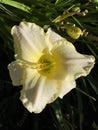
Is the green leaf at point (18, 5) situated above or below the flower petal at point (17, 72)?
above

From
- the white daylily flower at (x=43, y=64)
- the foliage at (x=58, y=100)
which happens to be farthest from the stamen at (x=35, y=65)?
the foliage at (x=58, y=100)

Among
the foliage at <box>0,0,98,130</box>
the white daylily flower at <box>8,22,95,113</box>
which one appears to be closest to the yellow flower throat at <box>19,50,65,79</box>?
the white daylily flower at <box>8,22,95,113</box>

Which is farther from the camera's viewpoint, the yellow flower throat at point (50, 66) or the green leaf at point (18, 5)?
the green leaf at point (18, 5)

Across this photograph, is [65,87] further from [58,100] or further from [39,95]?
[58,100]

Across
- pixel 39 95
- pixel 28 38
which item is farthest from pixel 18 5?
pixel 39 95

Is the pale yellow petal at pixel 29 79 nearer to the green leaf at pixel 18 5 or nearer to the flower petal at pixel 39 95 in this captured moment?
the flower petal at pixel 39 95

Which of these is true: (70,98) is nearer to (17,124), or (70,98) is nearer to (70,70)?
(17,124)

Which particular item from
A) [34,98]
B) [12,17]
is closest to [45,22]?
[12,17]

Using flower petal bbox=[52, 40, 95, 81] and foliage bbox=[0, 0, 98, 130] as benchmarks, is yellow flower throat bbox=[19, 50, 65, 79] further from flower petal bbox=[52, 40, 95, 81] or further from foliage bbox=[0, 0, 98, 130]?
foliage bbox=[0, 0, 98, 130]
